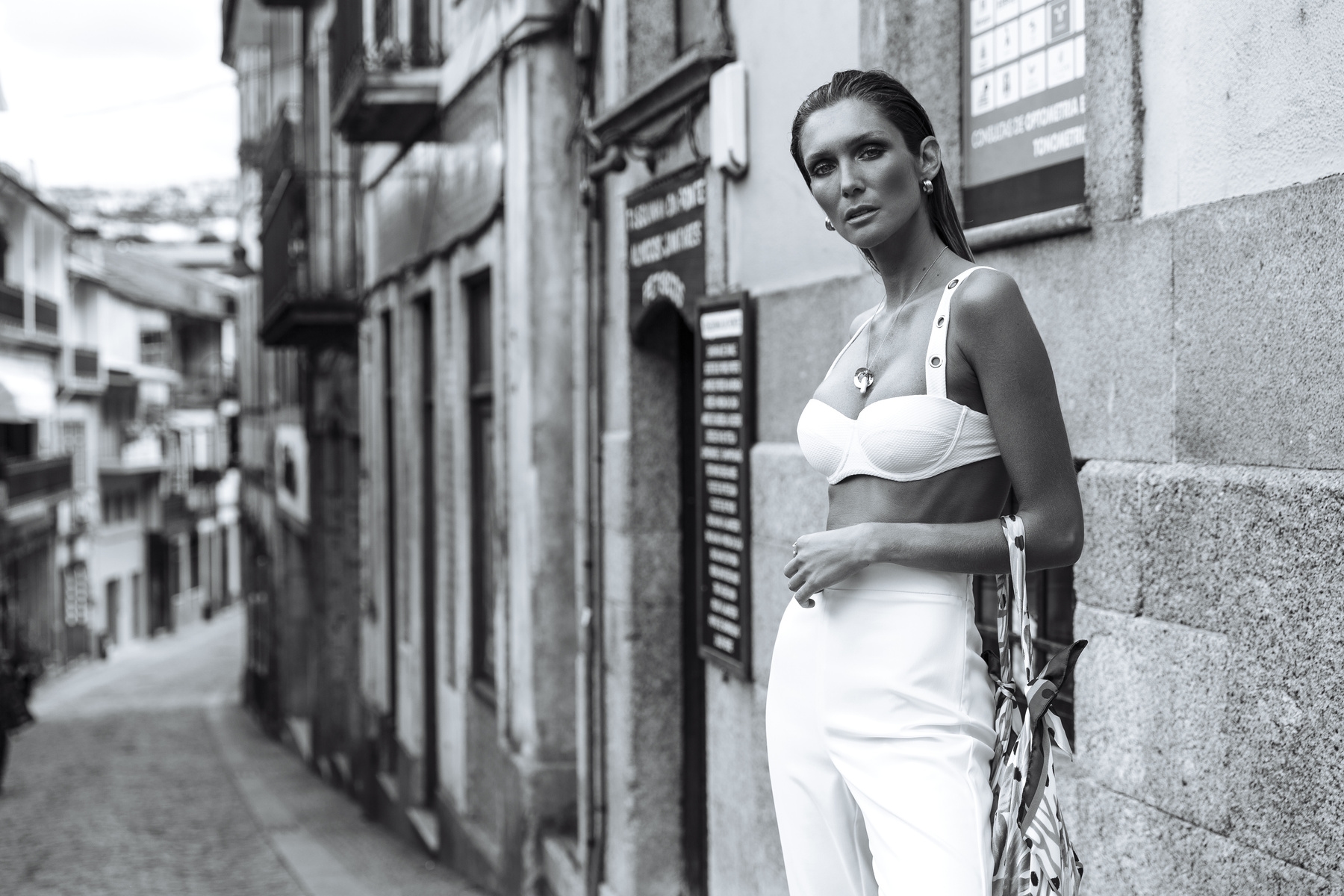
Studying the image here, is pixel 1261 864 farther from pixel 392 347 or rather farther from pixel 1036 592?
pixel 392 347

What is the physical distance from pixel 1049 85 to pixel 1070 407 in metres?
0.83

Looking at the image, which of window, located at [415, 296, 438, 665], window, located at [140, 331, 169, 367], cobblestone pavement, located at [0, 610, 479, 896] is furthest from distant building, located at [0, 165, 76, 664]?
window, located at [415, 296, 438, 665]

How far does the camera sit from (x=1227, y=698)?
280cm

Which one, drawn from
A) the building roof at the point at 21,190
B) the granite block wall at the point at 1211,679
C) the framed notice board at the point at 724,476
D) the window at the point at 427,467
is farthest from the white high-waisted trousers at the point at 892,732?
the building roof at the point at 21,190

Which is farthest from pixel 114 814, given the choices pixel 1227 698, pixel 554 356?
pixel 1227 698

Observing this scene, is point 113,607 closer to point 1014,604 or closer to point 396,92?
point 396,92

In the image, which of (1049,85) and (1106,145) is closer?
(1106,145)

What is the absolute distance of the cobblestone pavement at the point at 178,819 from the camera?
11.0 m

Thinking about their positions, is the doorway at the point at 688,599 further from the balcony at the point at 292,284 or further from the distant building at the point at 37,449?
the distant building at the point at 37,449

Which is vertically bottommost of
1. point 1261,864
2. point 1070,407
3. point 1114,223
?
point 1261,864

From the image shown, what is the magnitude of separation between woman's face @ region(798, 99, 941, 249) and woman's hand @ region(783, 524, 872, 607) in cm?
47

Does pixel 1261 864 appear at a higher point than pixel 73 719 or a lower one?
higher

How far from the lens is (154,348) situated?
172ft

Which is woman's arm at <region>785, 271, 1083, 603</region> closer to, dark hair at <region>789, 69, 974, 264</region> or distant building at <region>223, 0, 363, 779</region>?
dark hair at <region>789, 69, 974, 264</region>
